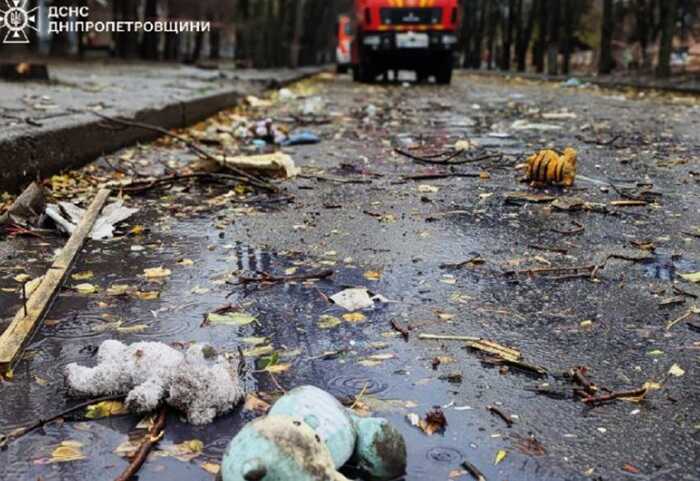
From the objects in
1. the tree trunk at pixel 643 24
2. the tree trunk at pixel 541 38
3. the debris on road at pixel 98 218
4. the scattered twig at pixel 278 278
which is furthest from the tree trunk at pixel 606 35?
the scattered twig at pixel 278 278

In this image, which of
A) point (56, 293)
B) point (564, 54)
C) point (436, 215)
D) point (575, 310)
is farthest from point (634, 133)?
point (564, 54)

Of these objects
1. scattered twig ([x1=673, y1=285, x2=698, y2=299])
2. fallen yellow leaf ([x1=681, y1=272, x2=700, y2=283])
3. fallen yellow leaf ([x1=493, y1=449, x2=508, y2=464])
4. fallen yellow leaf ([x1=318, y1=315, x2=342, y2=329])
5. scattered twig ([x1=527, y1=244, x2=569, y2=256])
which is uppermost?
scattered twig ([x1=527, y1=244, x2=569, y2=256])

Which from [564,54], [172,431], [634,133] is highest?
[564,54]

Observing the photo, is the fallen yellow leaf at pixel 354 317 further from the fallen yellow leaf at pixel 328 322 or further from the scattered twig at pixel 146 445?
the scattered twig at pixel 146 445

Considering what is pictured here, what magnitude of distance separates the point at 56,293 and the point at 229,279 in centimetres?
64

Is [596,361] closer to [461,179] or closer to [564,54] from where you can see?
[461,179]

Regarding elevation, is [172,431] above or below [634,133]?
below

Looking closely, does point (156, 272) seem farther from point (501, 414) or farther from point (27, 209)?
point (501, 414)

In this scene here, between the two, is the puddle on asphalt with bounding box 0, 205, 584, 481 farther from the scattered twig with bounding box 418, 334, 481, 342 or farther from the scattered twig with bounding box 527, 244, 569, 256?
the scattered twig with bounding box 527, 244, 569, 256

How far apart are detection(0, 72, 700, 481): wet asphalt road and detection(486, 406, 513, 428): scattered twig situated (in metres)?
0.02

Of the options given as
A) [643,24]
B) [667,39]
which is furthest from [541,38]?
[667,39]

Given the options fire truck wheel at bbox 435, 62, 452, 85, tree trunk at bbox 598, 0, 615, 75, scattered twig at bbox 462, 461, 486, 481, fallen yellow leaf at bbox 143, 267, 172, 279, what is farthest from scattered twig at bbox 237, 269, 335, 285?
tree trunk at bbox 598, 0, 615, 75

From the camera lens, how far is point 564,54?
29.2 metres

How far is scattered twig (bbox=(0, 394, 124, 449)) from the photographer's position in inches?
74.4
